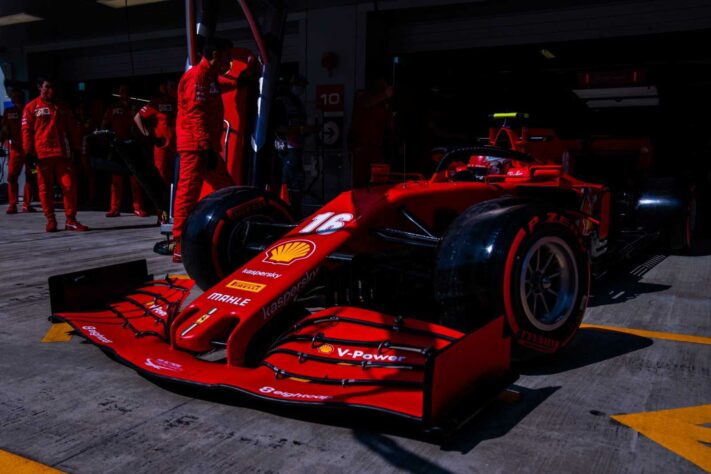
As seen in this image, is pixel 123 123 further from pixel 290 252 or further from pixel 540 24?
pixel 290 252

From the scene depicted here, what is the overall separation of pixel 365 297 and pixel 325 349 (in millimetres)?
609

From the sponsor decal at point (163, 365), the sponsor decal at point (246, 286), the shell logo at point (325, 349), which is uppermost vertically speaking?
the sponsor decal at point (246, 286)

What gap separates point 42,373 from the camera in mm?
2480

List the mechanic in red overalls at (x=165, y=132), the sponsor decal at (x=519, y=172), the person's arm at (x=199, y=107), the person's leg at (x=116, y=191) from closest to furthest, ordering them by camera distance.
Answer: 1. the sponsor decal at (x=519, y=172)
2. the person's arm at (x=199, y=107)
3. the mechanic in red overalls at (x=165, y=132)
4. the person's leg at (x=116, y=191)

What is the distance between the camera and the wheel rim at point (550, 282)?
2.56 metres

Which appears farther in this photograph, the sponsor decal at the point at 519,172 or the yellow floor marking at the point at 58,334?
the sponsor decal at the point at 519,172

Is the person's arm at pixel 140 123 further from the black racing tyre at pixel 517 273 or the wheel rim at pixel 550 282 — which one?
the wheel rim at pixel 550 282

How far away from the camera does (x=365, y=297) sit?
112 inches

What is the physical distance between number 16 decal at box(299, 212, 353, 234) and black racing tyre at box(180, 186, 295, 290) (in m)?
0.43

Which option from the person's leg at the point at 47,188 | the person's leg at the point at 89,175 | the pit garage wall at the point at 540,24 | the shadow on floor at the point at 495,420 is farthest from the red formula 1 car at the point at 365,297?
the person's leg at the point at 89,175

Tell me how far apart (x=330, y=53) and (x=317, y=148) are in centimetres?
174

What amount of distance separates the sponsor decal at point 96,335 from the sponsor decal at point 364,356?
41.3 inches

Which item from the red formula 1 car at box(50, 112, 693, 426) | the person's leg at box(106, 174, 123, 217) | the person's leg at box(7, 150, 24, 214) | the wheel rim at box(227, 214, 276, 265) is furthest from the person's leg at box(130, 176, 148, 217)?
the wheel rim at box(227, 214, 276, 265)

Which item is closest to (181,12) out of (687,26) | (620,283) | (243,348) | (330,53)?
(330,53)
